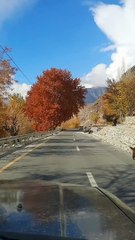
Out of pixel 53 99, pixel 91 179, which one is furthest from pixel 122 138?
pixel 53 99

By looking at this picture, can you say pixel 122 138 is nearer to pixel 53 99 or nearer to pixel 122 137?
pixel 122 137

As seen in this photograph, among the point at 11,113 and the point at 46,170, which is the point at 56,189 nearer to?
the point at 46,170

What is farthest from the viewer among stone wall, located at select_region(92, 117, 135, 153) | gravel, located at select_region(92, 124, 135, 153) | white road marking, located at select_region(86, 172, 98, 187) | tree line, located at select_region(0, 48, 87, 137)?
tree line, located at select_region(0, 48, 87, 137)

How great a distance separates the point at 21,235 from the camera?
3197 millimetres

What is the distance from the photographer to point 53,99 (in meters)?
75.2

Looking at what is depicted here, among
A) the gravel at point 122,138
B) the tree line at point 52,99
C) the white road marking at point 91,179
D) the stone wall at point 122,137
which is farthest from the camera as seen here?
the tree line at point 52,99

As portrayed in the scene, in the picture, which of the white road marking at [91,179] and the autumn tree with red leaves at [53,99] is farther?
the autumn tree with red leaves at [53,99]

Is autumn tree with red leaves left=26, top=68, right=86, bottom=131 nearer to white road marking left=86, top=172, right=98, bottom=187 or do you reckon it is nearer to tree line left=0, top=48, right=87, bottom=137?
tree line left=0, top=48, right=87, bottom=137

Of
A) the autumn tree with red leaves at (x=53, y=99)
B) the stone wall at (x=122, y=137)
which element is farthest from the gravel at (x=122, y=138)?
the autumn tree with red leaves at (x=53, y=99)

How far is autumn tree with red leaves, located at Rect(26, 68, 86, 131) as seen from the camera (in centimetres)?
7438

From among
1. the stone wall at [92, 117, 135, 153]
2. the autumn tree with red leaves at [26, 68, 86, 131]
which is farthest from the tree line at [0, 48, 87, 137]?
the stone wall at [92, 117, 135, 153]

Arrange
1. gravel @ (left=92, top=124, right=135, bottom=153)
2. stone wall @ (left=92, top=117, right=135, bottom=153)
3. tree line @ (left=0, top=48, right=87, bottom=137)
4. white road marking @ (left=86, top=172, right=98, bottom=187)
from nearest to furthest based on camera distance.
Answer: white road marking @ (left=86, top=172, right=98, bottom=187), gravel @ (left=92, top=124, right=135, bottom=153), stone wall @ (left=92, top=117, right=135, bottom=153), tree line @ (left=0, top=48, right=87, bottom=137)

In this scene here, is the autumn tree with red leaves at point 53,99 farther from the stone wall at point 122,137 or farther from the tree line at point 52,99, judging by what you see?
the stone wall at point 122,137

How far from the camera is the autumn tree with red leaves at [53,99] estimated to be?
7438cm
